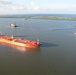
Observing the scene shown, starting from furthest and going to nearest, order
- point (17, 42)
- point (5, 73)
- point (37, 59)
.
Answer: point (17, 42), point (37, 59), point (5, 73)

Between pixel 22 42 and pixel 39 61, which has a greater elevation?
pixel 22 42

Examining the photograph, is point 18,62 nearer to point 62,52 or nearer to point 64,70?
point 64,70

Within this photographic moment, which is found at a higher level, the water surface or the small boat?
the small boat

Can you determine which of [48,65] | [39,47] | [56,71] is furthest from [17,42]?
[56,71]

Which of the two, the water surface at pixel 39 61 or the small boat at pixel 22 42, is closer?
the water surface at pixel 39 61

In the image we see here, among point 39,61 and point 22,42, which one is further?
point 22,42

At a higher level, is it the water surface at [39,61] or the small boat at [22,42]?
the small boat at [22,42]

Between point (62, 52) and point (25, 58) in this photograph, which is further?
point (62, 52)

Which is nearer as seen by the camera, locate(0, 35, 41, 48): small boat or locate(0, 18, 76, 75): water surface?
locate(0, 18, 76, 75): water surface

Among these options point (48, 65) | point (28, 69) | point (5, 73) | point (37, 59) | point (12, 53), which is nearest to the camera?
point (5, 73)
